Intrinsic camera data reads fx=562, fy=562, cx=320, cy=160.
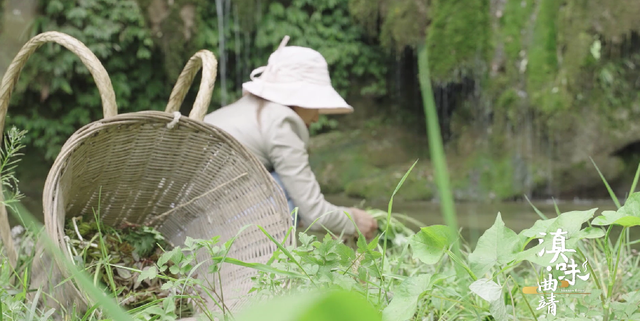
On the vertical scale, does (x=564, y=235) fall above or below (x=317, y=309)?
below

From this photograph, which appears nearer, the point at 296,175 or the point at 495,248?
the point at 495,248

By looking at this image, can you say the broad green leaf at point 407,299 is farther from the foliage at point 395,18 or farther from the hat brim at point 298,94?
the foliage at point 395,18

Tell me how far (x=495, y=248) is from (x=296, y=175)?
4.20 feet

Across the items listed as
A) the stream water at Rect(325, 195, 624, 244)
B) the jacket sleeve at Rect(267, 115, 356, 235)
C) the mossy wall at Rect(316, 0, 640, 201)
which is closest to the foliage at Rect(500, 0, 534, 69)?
the mossy wall at Rect(316, 0, 640, 201)

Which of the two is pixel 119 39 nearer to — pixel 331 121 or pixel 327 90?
pixel 331 121

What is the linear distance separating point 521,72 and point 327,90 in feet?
14.6

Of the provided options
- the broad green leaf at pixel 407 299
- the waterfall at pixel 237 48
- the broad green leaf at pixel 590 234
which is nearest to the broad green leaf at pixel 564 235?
the broad green leaf at pixel 590 234

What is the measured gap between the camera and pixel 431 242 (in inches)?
30.1

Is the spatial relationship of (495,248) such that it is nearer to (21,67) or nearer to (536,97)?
(21,67)

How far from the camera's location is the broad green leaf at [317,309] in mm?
149

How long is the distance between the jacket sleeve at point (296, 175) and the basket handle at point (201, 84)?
0.41m

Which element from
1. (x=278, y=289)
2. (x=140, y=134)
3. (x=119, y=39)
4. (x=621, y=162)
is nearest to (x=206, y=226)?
(x=140, y=134)

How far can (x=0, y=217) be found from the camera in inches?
52.5

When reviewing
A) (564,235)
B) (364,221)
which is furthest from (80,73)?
(564,235)
